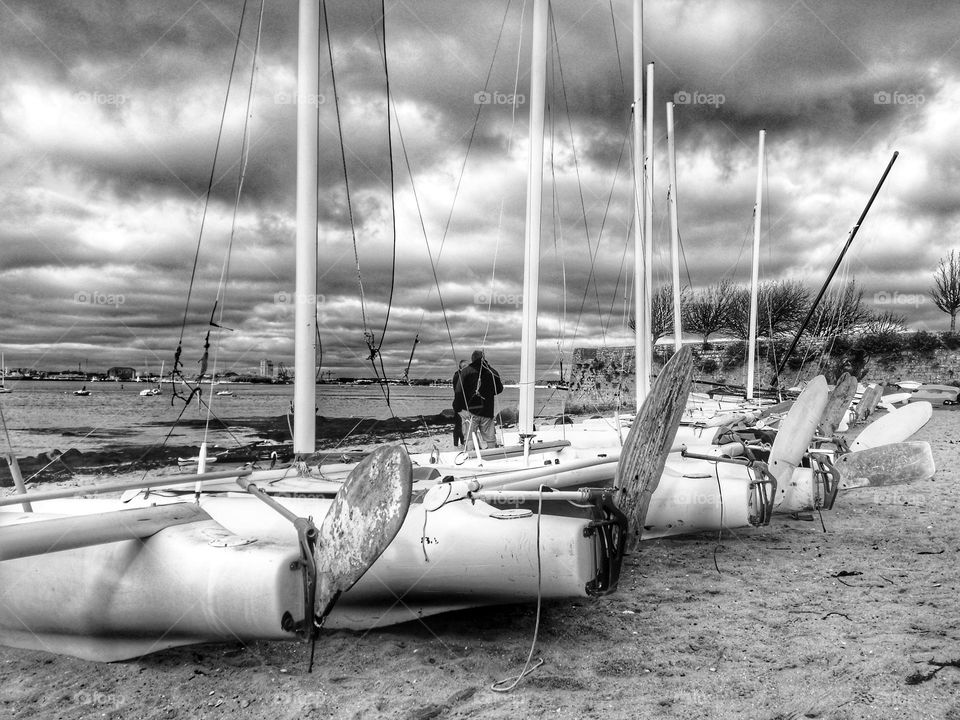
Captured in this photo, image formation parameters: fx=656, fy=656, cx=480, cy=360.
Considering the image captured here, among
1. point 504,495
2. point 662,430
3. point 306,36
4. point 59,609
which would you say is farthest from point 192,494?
point 306,36

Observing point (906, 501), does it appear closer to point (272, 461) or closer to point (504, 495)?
point (504, 495)

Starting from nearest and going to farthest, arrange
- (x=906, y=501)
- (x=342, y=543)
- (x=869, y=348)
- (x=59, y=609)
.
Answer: (x=342, y=543), (x=59, y=609), (x=906, y=501), (x=869, y=348)

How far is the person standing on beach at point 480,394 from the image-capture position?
8.01 m

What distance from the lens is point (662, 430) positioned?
10.8 ft

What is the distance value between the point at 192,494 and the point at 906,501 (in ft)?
24.7

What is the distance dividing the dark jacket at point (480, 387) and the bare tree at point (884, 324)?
115ft

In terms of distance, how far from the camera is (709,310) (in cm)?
4409

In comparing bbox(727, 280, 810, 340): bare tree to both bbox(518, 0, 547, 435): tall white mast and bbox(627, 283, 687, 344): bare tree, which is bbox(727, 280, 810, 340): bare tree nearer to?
bbox(627, 283, 687, 344): bare tree

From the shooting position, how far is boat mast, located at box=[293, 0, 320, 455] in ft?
16.0
